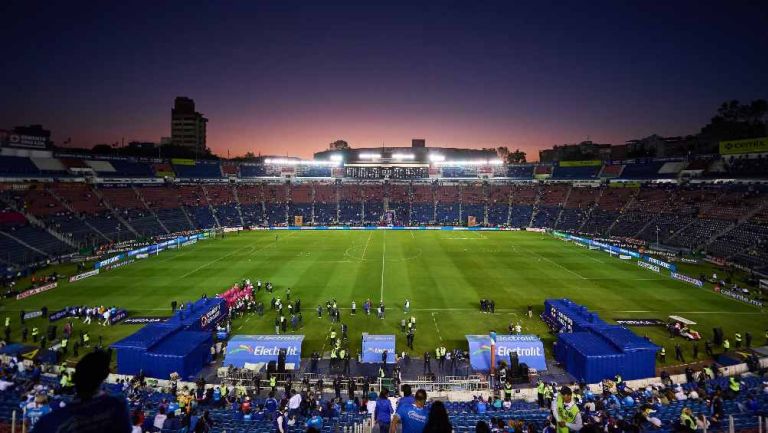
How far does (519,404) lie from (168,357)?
15982 millimetres

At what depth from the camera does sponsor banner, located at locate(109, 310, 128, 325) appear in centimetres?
2789

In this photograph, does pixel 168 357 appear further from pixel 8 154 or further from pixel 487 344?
pixel 8 154

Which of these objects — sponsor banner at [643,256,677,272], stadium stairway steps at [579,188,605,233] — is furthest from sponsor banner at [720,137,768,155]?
sponsor banner at [643,256,677,272]

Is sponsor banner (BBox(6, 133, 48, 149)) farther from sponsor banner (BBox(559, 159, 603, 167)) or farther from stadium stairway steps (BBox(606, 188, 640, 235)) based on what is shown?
sponsor banner (BBox(559, 159, 603, 167))

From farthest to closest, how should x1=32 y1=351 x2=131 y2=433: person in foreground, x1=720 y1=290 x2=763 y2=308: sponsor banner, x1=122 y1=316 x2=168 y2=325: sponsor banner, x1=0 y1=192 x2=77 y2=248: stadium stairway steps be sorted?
x1=0 y1=192 x2=77 y2=248: stadium stairway steps < x1=720 y1=290 x2=763 y2=308: sponsor banner < x1=122 y1=316 x2=168 y2=325: sponsor banner < x1=32 y1=351 x2=131 y2=433: person in foreground

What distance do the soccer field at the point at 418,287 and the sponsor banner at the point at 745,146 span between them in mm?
33475

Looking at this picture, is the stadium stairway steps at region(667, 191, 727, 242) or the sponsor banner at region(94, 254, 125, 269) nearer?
the sponsor banner at region(94, 254, 125, 269)

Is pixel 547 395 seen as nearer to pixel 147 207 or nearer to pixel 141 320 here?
pixel 141 320

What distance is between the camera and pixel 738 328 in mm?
27094

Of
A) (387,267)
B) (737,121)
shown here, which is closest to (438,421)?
(387,267)

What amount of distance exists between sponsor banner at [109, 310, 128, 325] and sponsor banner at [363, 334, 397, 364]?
709 inches

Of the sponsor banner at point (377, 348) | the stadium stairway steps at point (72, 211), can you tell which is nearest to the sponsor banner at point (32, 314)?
the sponsor banner at point (377, 348)

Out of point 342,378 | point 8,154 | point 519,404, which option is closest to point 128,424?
point 519,404

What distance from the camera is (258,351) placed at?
2116 cm
